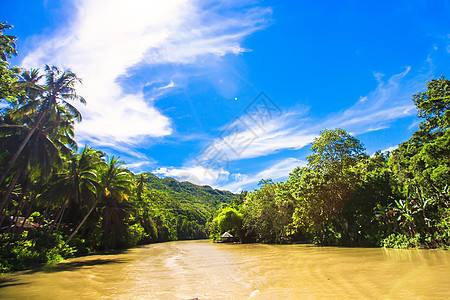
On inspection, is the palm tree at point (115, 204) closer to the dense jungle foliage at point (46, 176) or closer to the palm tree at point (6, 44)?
the dense jungle foliage at point (46, 176)

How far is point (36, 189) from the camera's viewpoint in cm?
1656

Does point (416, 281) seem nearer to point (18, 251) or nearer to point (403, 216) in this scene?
point (403, 216)

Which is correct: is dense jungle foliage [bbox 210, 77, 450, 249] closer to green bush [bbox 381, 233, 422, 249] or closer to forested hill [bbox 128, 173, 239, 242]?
green bush [bbox 381, 233, 422, 249]

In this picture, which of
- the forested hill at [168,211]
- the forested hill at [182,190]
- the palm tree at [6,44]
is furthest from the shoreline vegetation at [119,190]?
the forested hill at [182,190]

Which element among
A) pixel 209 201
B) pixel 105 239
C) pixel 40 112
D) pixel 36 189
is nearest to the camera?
pixel 40 112

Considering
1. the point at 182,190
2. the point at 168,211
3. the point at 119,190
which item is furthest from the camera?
the point at 182,190

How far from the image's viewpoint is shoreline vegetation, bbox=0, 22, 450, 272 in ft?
42.9

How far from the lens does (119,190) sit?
22688 mm

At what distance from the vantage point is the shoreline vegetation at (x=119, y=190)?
42.9 feet

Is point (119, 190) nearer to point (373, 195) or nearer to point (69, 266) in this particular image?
point (69, 266)

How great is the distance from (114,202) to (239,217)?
17.2 meters

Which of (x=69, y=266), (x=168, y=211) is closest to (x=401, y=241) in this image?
(x=69, y=266)

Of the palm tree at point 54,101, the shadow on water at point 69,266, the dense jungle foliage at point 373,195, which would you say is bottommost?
the shadow on water at point 69,266

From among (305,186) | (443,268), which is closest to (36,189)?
(305,186)
